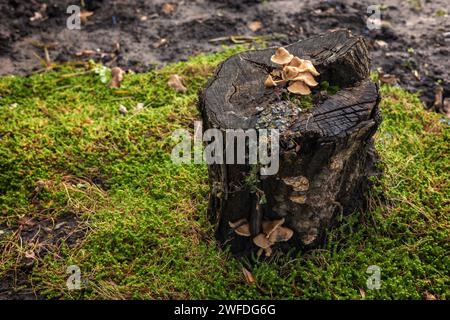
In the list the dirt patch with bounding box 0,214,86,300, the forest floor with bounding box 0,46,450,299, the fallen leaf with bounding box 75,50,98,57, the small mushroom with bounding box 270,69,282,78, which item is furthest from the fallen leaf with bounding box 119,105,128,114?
the small mushroom with bounding box 270,69,282,78

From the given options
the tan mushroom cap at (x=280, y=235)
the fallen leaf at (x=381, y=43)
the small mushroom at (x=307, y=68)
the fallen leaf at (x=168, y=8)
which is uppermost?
the small mushroom at (x=307, y=68)

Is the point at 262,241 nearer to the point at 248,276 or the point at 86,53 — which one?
the point at 248,276

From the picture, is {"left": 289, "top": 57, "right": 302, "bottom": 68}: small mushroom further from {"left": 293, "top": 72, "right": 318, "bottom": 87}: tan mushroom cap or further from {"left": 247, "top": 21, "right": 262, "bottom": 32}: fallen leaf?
{"left": 247, "top": 21, "right": 262, "bottom": 32}: fallen leaf

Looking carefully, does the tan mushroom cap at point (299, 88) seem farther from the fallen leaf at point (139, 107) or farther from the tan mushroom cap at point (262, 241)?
the fallen leaf at point (139, 107)

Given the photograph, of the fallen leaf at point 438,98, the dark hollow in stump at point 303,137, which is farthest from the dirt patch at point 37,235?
the fallen leaf at point 438,98

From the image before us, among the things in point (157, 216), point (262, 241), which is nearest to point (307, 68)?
point (262, 241)
